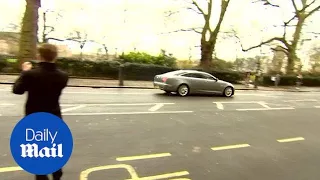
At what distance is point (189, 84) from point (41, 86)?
11983 mm

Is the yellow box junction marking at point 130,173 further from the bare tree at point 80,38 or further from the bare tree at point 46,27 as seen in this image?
the bare tree at point 80,38

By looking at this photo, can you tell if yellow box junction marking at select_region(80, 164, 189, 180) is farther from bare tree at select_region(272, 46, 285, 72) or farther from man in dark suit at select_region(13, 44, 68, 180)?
bare tree at select_region(272, 46, 285, 72)

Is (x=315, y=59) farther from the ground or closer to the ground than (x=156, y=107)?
farther from the ground

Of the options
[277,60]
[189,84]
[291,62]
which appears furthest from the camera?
[277,60]

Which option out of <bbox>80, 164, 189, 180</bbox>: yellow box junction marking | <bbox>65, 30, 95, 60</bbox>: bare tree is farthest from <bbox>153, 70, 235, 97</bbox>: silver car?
<bbox>65, 30, 95, 60</bbox>: bare tree

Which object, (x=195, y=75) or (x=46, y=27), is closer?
(x=195, y=75)

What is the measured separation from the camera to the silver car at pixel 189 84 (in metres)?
14.4

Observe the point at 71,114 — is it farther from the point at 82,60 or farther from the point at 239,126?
the point at 82,60

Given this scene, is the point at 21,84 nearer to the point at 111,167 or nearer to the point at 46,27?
the point at 111,167

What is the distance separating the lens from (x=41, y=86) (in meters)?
3.14

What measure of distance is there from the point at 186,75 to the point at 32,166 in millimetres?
12612

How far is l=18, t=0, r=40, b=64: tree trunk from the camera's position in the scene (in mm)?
17375

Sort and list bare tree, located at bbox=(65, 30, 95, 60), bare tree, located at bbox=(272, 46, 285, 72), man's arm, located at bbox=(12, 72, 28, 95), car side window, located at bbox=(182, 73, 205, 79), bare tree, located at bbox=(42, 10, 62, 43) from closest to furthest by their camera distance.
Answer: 1. man's arm, located at bbox=(12, 72, 28, 95)
2. car side window, located at bbox=(182, 73, 205, 79)
3. bare tree, located at bbox=(42, 10, 62, 43)
4. bare tree, located at bbox=(272, 46, 285, 72)
5. bare tree, located at bbox=(65, 30, 95, 60)

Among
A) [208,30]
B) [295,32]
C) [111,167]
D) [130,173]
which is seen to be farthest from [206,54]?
[130,173]
